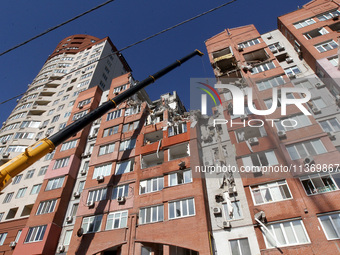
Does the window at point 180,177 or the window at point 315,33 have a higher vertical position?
the window at point 315,33

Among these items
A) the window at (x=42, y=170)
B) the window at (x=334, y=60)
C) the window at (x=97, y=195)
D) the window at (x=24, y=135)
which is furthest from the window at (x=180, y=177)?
the window at (x=24, y=135)

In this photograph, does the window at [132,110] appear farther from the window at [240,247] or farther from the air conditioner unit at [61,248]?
the window at [240,247]

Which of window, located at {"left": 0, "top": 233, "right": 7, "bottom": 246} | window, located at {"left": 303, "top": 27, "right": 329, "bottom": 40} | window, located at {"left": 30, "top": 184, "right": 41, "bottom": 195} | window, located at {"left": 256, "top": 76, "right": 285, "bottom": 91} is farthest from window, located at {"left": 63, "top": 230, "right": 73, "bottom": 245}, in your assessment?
window, located at {"left": 303, "top": 27, "right": 329, "bottom": 40}

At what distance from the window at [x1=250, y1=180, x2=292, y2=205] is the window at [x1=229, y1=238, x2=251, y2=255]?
9.48 feet

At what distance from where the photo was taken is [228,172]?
2131cm

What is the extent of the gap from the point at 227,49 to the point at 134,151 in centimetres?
2050

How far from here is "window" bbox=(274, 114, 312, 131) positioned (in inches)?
800

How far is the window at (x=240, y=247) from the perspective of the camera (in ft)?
53.6

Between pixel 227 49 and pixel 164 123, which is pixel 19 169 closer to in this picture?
pixel 164 123

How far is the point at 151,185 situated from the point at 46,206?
37.6 ft

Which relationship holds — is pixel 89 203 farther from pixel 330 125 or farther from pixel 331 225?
pixel 330 125

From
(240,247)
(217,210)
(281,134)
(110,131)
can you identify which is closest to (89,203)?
(110,131)

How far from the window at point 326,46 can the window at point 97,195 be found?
28.4 meters

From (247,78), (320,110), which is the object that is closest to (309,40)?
(247,78)
